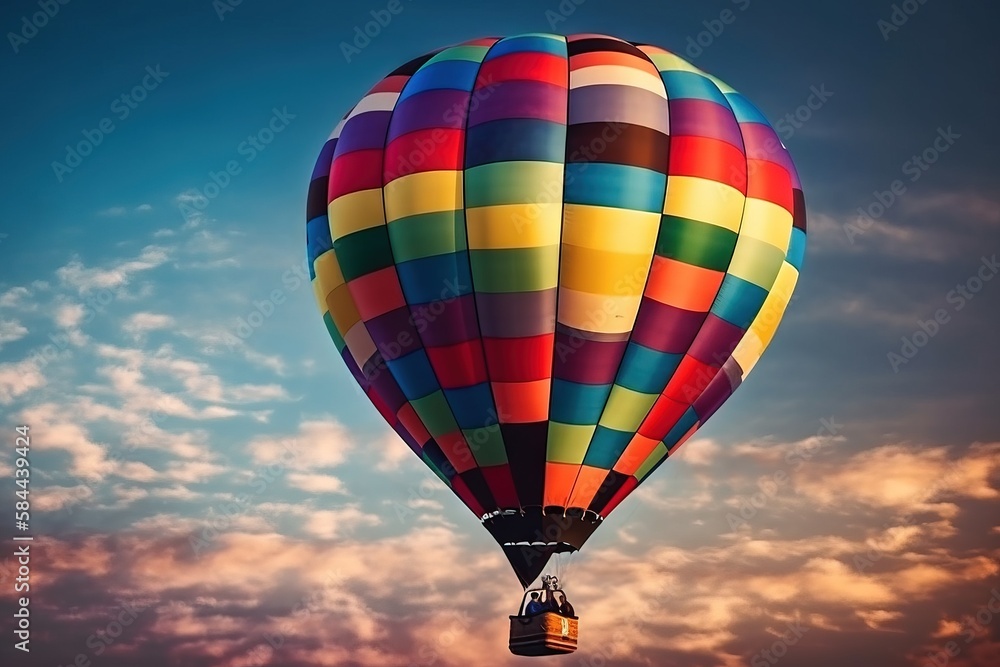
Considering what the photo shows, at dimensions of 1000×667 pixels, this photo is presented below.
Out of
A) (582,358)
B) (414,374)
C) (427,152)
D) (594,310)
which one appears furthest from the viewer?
(414,374)

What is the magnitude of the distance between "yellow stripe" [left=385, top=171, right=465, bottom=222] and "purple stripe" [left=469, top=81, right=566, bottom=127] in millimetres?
817

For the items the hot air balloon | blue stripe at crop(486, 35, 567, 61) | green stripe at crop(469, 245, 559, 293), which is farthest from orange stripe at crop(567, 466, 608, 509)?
blue stripe at crop(486, 35, 567, 61)

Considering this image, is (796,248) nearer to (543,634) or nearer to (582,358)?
(582,358)

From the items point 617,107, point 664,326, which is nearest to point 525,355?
point 664,326

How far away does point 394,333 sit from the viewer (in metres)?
19.5

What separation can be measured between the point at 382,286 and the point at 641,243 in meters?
3.48

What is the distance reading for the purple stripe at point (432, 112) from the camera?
63.1 feet

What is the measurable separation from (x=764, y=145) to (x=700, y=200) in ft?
5.94

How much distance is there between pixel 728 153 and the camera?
19.3 metres

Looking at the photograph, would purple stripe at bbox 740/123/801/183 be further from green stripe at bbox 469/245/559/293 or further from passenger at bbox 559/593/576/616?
passenger at bbox 559/593/576/616

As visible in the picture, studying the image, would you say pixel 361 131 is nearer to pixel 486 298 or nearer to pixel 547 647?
pixel 486 298

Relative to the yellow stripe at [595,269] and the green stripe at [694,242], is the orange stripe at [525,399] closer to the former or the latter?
the yellow stripe at [595,269]

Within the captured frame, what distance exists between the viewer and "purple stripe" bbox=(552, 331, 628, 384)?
1870 cm

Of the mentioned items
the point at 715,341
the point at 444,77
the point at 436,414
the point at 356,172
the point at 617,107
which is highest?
the point at 444,77
